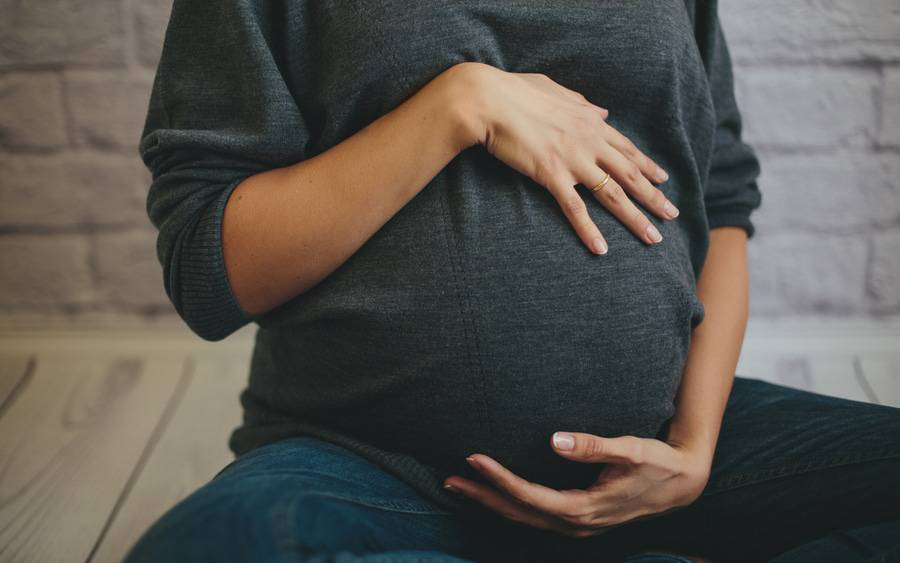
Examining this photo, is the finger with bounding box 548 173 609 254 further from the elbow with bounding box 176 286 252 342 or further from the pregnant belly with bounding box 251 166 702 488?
the elbow with bounding box 176 286 252 342

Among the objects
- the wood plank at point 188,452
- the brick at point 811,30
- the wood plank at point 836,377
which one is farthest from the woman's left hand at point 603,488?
the brick at point 811,30

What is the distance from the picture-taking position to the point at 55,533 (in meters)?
0.93

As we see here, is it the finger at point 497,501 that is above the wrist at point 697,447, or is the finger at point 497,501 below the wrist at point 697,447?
below

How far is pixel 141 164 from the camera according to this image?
119 cm

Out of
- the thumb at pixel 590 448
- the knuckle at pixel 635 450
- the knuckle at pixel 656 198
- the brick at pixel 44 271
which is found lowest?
the brick at pixel 44 271

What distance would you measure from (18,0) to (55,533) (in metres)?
0.78

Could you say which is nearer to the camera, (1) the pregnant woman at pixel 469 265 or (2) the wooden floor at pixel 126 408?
(1) the pregnant woman at pixel 469 265

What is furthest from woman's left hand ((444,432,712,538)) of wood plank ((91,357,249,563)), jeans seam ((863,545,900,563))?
wood plank ((91,357,249,563))

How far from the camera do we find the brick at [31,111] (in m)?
1.15

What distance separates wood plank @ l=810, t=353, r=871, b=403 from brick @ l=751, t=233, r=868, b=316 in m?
0.08

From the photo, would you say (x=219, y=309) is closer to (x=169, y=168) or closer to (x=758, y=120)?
(x=169, y=168)

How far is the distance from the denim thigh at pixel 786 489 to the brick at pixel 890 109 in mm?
565

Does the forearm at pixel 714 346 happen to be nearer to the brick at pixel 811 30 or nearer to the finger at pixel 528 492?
the finger at pixel 528 492

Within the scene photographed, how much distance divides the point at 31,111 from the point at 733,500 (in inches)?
45.2
